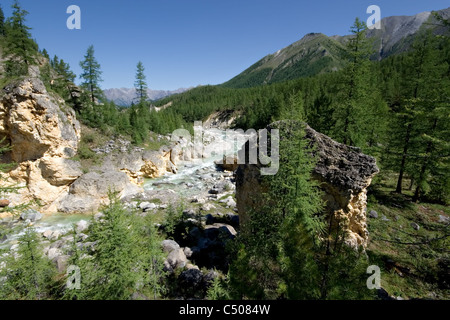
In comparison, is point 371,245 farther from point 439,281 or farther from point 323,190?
point 323,190

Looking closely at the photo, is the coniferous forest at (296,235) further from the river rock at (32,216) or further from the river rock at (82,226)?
the river rock at (32,216)

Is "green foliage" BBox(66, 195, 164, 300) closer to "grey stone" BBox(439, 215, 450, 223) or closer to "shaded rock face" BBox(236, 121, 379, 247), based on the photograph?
"shaded rock face" BBox(236, 121, 379, 247)

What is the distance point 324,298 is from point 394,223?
42.4 feet

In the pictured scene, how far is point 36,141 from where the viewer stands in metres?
19.0

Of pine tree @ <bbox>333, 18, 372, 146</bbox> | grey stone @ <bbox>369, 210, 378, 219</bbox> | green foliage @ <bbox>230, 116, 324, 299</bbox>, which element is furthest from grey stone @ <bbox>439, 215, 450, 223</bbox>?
green foliage @ <bbox>230, 116, 324, 299</bbox>

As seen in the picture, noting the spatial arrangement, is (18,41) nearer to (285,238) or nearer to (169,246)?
(169,246)

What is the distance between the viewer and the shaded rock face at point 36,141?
18.2m

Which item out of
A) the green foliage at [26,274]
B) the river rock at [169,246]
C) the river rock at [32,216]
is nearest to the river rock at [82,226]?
the river rock at [32,216]

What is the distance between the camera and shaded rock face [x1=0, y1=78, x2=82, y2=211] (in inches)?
715

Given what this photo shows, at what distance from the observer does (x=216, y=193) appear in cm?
2400

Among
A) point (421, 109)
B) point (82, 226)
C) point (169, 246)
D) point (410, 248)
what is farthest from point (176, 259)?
point (421, 109)

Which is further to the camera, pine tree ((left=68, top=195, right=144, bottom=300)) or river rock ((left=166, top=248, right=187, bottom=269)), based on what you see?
river rock ((left=166, top=248, right=187, bottom=269))

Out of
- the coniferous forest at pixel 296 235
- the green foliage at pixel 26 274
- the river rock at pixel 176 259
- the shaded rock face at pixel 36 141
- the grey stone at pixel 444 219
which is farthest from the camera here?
the shaded rock face at pixel 36 141

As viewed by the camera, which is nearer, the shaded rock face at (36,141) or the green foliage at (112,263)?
the green foliage at (112,263)
